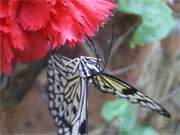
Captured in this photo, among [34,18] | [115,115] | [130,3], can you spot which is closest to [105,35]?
[34,18]

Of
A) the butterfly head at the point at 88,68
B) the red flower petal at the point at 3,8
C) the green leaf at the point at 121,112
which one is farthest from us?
the green leaf at the point at 121,112

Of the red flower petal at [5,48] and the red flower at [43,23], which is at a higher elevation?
the red flower at [43,23]

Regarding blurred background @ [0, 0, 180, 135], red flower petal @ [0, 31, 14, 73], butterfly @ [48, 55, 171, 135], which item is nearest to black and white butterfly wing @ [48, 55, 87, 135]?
butterfly @ [48, 55, 171, 135]

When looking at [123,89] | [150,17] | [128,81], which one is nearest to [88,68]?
[123,89]

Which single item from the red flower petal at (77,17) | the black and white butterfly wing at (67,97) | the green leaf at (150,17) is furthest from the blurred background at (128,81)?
the red flower petal at (77,17)

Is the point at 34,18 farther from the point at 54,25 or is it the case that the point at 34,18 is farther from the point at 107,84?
the point at 107,84

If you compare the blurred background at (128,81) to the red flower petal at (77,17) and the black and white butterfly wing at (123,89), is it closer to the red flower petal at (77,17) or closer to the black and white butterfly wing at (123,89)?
the black and white butterfly wing at (123,89)
